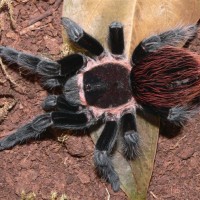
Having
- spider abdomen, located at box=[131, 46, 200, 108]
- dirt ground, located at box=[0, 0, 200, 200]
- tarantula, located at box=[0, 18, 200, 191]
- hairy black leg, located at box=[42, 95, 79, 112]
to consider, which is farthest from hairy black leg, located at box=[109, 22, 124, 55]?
hairy black leg, located at box=[42, 95, 79, 112]

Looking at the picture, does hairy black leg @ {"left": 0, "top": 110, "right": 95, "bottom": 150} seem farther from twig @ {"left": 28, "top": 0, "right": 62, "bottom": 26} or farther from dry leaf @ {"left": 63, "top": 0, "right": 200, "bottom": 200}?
twig @ {"left": 28, "top": 0, "right": 62, "bottom": 26}

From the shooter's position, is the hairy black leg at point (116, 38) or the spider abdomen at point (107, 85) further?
the spider abdomen at point (107, 85)

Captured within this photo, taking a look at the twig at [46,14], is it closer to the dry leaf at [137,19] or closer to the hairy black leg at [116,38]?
the dry leaf at [137,19]

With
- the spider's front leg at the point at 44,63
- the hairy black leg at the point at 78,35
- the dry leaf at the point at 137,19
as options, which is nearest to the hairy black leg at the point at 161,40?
the dry leaf at the point at 137,19

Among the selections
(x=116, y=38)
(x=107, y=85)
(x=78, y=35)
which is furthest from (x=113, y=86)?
(x=78, y=35)

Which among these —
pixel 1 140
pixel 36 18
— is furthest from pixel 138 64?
pixel 1 140

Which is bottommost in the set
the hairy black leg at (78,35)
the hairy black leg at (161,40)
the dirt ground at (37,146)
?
the dirt ground at (37,146)
